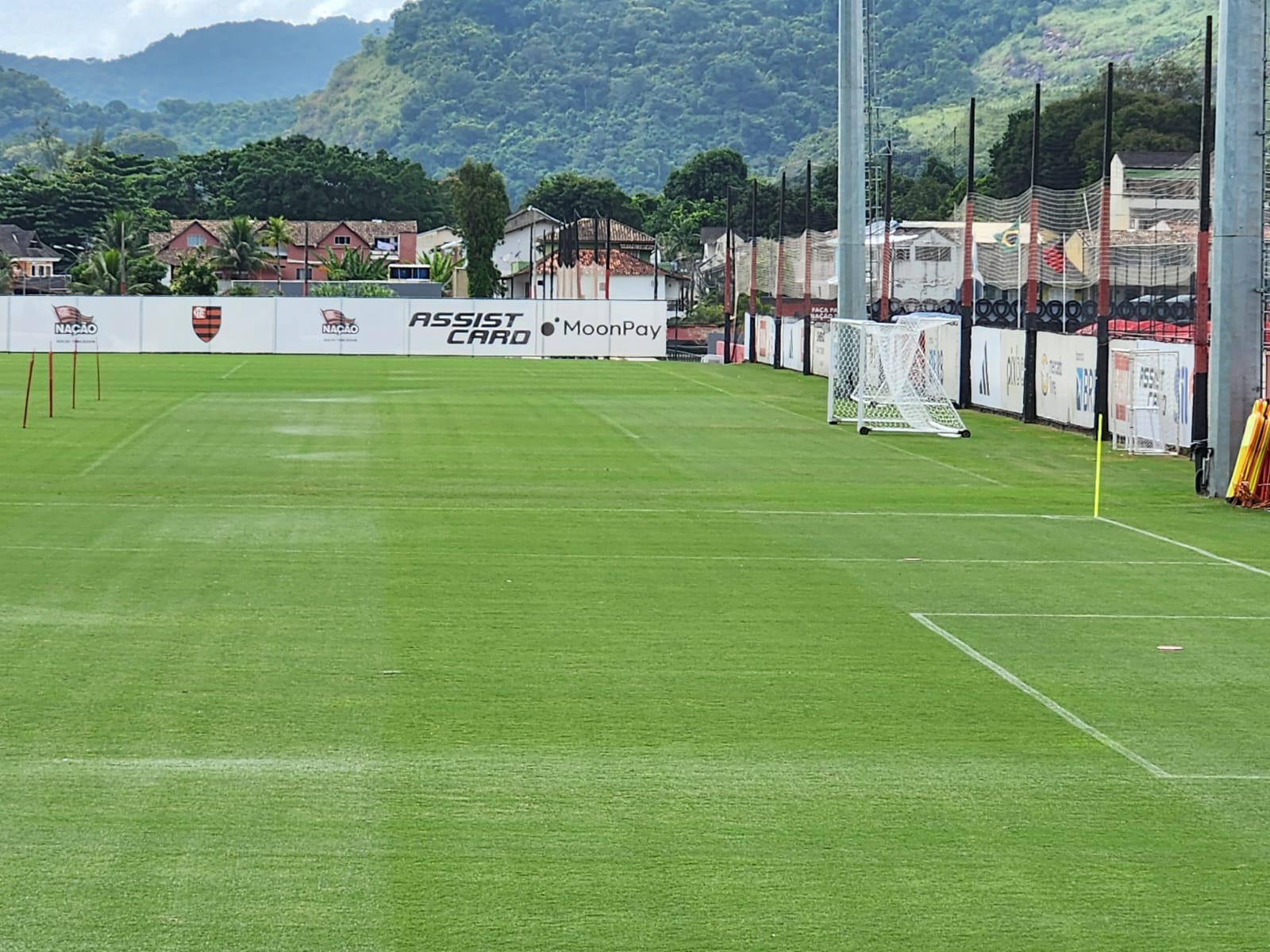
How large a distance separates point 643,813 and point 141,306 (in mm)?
62857

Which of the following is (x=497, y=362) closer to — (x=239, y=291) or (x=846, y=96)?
(x=846, y=96)

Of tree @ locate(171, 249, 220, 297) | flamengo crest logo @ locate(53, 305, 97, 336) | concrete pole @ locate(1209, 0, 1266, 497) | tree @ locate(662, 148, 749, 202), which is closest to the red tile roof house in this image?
tree @ locate(662, 148, 749, 202)

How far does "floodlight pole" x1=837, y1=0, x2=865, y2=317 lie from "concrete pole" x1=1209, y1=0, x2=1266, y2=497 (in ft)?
62.0

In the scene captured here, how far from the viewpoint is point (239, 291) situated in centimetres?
10825

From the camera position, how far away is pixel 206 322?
69.1 m

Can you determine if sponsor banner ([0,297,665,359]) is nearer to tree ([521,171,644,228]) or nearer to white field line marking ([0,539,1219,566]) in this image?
white field line marking ([0,539,1219,566])

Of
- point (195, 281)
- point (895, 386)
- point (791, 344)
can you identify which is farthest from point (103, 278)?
point (895, 386)

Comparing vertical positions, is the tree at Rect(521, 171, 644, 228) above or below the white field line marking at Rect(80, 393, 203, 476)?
above

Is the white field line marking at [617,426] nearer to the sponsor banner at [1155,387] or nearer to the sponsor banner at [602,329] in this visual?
the sponsor banner at [1155,387]

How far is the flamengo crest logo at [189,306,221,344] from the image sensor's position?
68875 millimetres

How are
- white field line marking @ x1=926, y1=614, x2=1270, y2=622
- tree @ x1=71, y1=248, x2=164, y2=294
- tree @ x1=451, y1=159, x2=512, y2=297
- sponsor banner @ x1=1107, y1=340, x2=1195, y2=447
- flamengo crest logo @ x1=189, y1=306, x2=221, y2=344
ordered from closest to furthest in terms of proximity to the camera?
white field line marking @ x1=926, y1=614, x2=1270, y2=622 → sponsor banner @ x1=1107, y1=340, x2=1195, y2=447 → flamengo crest logo @ x1=189, y1=306, x2=221, y2=344 → tree @ x1=71, y1=248, x2=164, y2=294 → tree @ x1=451, y1=159, x2=512, y2=297

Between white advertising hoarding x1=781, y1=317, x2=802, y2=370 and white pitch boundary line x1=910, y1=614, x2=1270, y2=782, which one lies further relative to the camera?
white advertising hoarding x1=781, y1=317, x2=802, y2=370

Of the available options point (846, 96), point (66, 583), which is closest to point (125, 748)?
point (66, 583)

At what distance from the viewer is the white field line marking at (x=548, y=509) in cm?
2134
